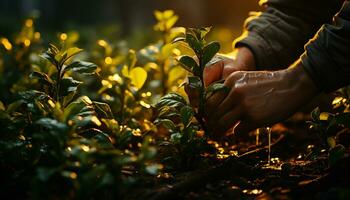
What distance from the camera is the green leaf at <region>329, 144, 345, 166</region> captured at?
1910 mm

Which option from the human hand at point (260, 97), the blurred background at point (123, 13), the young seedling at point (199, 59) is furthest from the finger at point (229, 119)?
the blurred background at point (123, 13)

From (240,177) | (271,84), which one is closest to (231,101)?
(271,84)

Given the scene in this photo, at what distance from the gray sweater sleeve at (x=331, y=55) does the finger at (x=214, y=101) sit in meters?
0.41

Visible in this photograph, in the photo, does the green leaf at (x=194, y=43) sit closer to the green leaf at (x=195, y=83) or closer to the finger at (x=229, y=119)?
the green leaf at (x=195, y=83)

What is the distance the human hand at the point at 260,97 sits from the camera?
83.6 inches

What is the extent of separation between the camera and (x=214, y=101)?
2191 mm

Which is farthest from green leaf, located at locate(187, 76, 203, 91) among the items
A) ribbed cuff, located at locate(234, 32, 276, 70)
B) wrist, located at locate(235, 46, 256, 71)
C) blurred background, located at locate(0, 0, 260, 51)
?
blurred background, located at locate(0, 0, 260, 51)

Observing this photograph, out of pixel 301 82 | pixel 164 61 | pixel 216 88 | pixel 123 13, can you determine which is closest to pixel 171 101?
pixel 216 88

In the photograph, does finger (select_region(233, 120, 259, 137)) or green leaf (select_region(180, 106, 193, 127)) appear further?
finger (select_region(233, 120, 259, 137))

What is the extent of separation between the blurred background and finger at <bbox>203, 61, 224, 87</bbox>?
6.49 meters

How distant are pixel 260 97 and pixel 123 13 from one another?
11.1m

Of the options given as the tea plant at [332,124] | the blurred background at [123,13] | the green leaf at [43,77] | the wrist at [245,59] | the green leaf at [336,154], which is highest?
the blurred background at [123,13]

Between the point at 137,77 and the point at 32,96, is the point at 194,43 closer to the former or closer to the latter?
the point at 137,77

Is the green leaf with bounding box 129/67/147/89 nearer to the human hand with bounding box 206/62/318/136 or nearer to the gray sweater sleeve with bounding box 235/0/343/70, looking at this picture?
the human hand with bounding box 206/62/318/136
